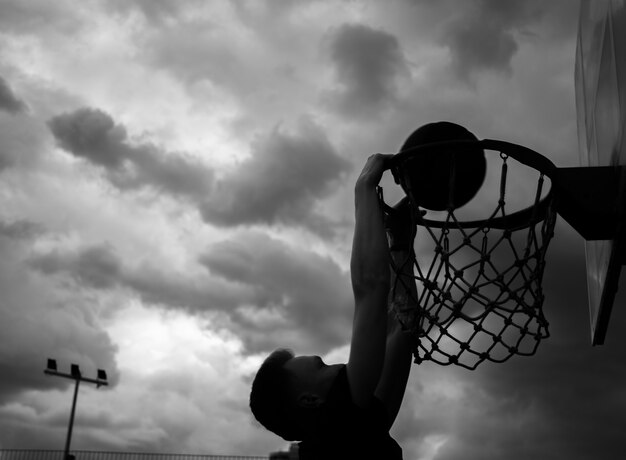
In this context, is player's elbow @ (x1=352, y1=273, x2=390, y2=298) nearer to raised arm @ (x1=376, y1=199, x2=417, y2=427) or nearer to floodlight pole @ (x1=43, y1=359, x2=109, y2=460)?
raised arm @ (x1=376, y1=199, x2=417, y2=427)

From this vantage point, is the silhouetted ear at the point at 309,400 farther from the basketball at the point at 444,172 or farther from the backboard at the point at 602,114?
the backboard at the point at 602,114

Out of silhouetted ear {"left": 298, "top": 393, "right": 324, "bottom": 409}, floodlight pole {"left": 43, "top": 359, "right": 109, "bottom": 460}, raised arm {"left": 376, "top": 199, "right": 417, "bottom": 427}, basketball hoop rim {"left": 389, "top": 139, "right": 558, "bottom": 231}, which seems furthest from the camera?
floodlight pole {"left": 43, "top": 359, "right": 109, "bottom": 460}

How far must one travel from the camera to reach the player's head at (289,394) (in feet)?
10.2

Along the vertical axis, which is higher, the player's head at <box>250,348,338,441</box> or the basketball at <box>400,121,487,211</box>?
the basketball at <box>400,121,487,211</box>

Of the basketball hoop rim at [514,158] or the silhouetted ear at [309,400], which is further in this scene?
the basketball hoop rim at [514,158]

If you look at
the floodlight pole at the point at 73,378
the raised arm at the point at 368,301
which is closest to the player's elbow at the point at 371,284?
the raised arm at the point at 368,301

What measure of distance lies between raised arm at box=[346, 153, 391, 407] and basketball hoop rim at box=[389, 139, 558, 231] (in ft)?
2.22

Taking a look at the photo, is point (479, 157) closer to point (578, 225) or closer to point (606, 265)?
point (578, 225)

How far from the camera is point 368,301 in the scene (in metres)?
2.98

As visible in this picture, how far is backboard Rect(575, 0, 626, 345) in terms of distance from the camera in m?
4.10

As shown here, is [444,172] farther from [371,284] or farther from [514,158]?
[371,284]

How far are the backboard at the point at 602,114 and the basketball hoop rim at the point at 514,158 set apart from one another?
17.1 inches

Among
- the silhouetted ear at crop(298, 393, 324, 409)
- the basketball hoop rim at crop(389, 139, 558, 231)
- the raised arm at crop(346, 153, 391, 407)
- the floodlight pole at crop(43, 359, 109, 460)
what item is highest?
the floodlight pole at crop(43, 359, 109, 460)

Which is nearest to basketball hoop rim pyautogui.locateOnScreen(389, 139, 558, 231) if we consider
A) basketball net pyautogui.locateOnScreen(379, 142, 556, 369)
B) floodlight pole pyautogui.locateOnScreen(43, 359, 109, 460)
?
basketball net pyautogui.locateOnScreen(379, 142, 556, 369)
